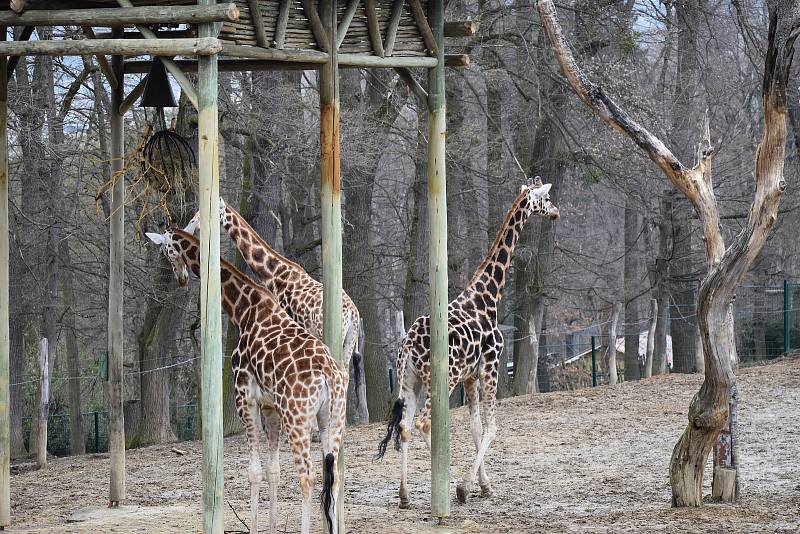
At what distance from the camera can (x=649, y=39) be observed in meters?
18.2

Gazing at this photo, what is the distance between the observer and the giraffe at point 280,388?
6848 mm

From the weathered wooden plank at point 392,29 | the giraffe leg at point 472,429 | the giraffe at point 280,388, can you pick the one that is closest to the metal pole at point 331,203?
the giraffe at point 280,388

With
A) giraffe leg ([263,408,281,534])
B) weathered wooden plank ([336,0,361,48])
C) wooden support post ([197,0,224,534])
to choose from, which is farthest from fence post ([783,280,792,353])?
wooden support post ([197,0,224,534])

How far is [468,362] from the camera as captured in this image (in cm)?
913

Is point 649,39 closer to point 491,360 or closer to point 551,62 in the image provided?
point 551,62

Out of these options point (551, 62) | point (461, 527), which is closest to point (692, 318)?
point (551, 62)

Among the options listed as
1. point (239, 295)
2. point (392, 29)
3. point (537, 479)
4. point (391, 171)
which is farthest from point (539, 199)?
point (391, 171)

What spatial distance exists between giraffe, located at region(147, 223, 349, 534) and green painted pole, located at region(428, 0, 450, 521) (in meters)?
0.96

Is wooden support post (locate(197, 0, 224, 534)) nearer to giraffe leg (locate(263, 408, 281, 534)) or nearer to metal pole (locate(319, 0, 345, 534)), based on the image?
metal pole (locate(319, 0, 345, 534))

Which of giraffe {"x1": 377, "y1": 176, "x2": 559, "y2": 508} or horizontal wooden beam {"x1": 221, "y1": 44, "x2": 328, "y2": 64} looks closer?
horizontal wooden beam {"x1": 221, "y1": 44, "x2": 328, "y2": 64}

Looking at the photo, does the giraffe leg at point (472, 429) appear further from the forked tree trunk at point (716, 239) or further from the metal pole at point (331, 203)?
the metal pole at point (331, 203)

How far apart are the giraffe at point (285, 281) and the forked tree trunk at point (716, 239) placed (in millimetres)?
3401

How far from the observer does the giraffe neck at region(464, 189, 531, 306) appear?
31.4 feet

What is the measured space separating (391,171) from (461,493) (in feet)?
43.9
